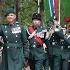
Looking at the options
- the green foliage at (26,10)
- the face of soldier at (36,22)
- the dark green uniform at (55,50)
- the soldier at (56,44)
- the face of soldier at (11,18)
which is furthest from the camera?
the green foliage at (26,10)

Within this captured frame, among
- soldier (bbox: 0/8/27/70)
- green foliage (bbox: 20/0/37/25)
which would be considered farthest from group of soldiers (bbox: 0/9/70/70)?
green foliage (bbox: 20/0/37/25)

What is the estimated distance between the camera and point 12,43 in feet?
33.0

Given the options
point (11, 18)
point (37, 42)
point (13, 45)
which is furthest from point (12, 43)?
point (37, 42)

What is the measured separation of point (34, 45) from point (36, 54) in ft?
0.90

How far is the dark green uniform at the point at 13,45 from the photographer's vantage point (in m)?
10.0

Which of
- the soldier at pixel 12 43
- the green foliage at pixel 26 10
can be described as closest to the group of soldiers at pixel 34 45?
the soldier at pixel 12 43

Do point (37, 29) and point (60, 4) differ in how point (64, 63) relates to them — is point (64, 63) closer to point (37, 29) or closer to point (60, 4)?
point (37, 29)

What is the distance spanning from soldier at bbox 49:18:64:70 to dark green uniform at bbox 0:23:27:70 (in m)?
1.46

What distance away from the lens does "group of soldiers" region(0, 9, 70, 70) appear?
10062 millimetres

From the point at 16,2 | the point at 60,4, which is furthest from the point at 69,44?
the point at 60,4

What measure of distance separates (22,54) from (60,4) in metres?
11.2

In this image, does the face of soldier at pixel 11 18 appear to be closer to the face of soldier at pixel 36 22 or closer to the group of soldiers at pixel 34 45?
the group of soldiers at pixel 34 45

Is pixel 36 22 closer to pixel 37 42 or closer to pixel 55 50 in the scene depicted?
pixel 37 42

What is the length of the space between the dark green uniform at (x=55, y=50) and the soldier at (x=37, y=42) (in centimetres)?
26
